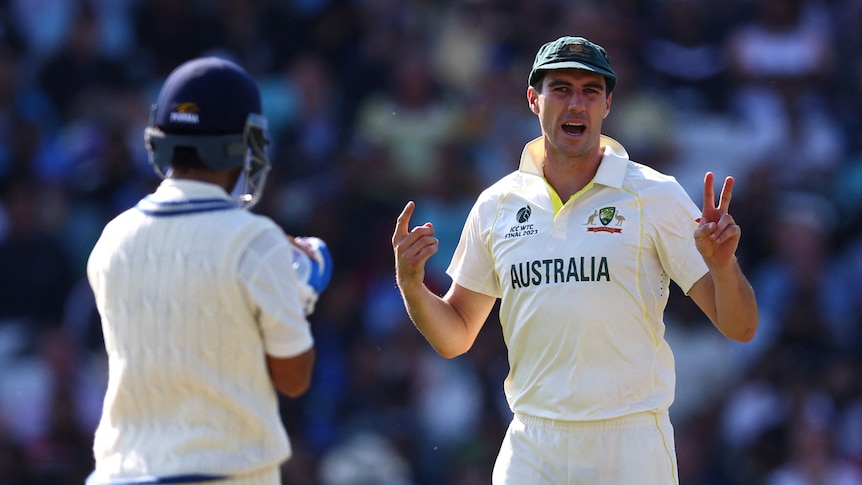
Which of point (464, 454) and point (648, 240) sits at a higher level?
point (648, 240)

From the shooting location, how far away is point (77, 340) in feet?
28.2

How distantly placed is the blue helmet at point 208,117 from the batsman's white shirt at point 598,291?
135 centimetres

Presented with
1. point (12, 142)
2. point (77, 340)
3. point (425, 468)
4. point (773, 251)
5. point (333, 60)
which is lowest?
point (425, 468)

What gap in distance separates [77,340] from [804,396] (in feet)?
15.6

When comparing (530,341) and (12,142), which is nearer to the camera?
(530,341)

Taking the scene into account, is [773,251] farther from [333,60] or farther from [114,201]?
[114,201]

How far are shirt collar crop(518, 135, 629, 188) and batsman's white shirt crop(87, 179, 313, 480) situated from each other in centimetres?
153

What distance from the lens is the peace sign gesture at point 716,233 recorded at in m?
4.08

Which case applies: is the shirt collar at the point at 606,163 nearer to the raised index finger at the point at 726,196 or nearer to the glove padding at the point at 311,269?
the raised index finger at the point at 726,196

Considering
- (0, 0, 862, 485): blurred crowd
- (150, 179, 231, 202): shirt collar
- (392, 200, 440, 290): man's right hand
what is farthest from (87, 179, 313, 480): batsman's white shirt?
(0, 0, 862, 485): blurred crowd

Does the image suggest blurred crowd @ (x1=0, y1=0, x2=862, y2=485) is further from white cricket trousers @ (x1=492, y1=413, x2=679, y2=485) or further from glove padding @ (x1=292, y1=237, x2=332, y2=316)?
glove padding @ (x1=292, y1=237, x2=332, y2=316)

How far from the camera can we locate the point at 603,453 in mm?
4277

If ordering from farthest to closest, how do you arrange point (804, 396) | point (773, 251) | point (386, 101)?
point (386, 101), point (773, 251), point (804, 396)

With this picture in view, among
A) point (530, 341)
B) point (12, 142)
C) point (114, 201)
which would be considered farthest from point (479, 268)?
point (12, 142)
